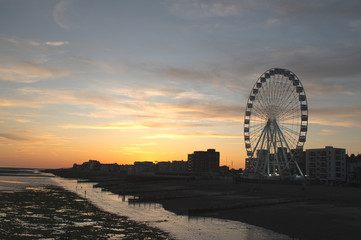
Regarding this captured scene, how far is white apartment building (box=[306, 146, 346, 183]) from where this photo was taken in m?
102

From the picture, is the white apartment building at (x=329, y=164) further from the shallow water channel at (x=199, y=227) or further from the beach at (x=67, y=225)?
the beach at (x=67, y=225)

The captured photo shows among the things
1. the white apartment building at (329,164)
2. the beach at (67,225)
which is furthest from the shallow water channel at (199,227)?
the white apartment building at (329,164)

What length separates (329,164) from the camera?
341ft

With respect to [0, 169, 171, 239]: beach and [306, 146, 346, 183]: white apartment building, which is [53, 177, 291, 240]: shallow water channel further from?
[306, 146, 346, 183]: white apartment building

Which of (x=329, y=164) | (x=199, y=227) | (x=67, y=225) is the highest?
(x=329, y=164)

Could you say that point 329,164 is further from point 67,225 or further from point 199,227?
point 67,225

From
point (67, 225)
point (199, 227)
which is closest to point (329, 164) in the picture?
point (199, 227)

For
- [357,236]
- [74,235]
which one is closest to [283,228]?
[357,236]

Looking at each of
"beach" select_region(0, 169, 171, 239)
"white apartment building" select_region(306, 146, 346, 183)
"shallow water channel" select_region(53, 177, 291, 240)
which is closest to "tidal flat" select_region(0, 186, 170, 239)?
"beach" select_region(0, 169, 171, 239)

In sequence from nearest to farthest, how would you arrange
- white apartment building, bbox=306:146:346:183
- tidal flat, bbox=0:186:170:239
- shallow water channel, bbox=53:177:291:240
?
tidal flat, bbox=0:186:170:239
shallow water channel, bbox=53:177:291:240
white apartment building, bbox=306:146:346:183

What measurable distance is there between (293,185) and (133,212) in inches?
1680

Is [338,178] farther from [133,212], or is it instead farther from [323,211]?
[133,212]

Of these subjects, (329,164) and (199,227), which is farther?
(329,164)

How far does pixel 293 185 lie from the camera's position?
226ft
